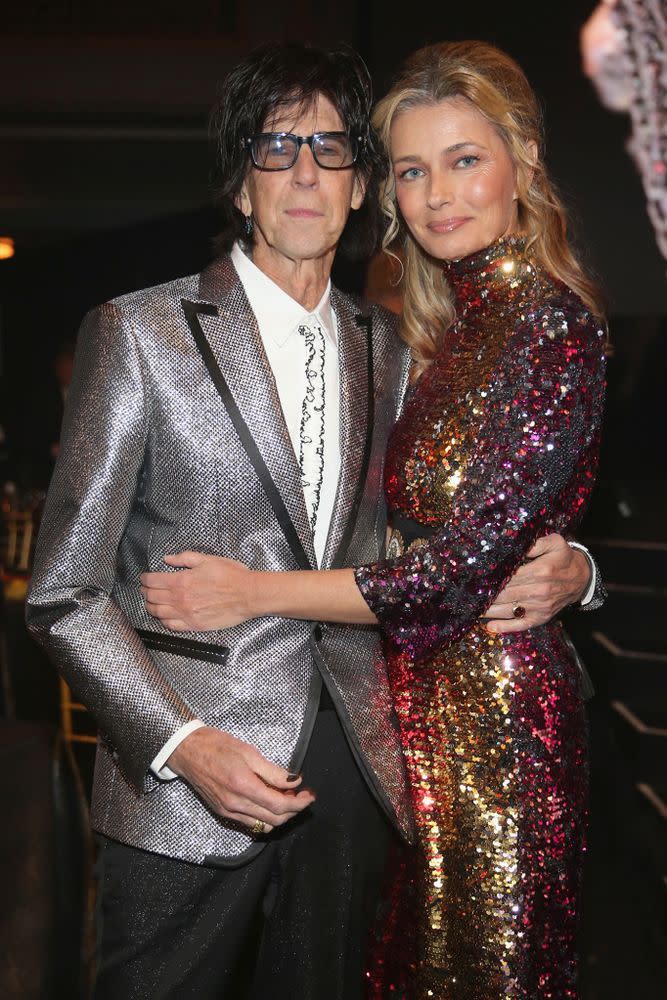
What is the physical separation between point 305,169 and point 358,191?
208 millimetres

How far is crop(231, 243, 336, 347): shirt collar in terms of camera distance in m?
1.86

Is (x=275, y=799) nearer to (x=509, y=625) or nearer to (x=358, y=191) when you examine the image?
(x=509, y=625)

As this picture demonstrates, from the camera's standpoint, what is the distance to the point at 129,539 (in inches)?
69.7

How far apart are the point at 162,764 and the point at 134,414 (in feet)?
1.68

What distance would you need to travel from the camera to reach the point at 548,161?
573cm

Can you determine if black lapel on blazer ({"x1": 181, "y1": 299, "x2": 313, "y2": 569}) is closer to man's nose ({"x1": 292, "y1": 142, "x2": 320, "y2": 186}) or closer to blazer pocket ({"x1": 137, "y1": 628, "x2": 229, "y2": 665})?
blazer pocket ({"x1": 137, "y1": 628, "x2": 229, "y2": 665})

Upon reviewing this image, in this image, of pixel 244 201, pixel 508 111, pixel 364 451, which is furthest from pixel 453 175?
pixel 364 451

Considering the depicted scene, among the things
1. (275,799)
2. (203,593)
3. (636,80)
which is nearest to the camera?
(275,799)

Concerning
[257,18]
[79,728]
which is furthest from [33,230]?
[79,728]

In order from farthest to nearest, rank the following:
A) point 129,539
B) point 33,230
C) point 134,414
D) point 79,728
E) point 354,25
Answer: point 33,230 → point 354,25 → point 79,728 → point 129,539 → point 134,414

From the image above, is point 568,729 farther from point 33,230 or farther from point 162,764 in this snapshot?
point 33,230

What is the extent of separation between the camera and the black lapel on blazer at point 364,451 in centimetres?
179

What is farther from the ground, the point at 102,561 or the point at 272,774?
the point at 102,561

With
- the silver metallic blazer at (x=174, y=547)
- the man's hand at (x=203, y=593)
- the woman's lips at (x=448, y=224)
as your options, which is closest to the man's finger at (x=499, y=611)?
the silver metallic blazer at (x=174, y=547)
